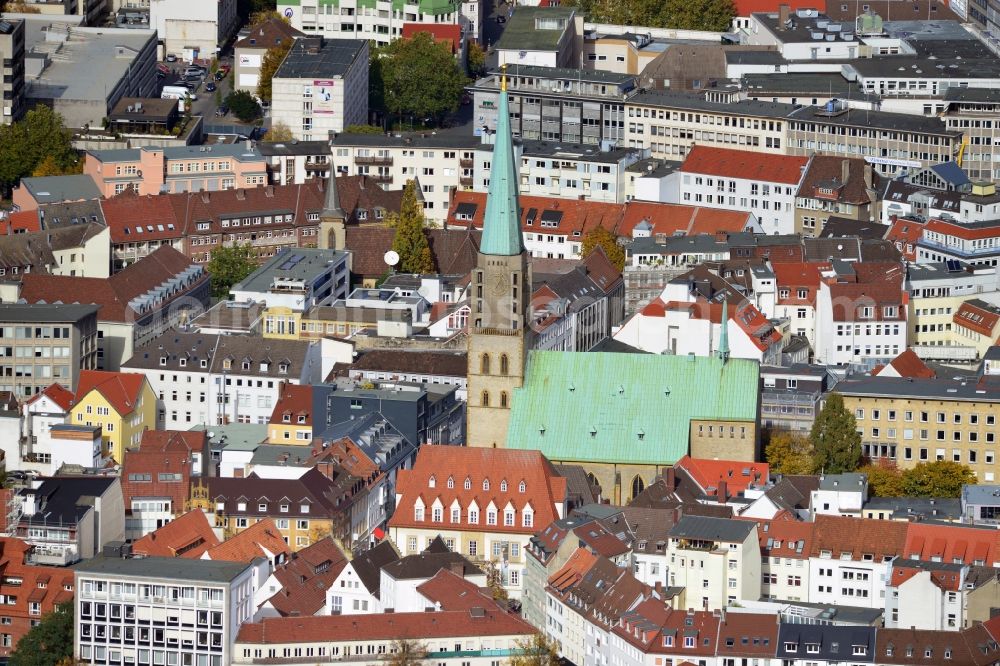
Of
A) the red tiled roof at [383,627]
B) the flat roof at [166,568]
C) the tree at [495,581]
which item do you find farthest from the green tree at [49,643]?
the tree at [495,581]

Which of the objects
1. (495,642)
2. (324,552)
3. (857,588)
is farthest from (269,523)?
(857,588)

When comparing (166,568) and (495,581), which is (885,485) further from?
(166,568)

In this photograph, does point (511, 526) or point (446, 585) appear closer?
point (446, 585)

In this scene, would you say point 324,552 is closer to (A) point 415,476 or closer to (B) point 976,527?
(A) point 415,476

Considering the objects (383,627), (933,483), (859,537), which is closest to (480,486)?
(383,627)

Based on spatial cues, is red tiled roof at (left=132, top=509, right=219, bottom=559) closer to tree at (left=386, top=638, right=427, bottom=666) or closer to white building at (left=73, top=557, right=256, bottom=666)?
white building at (left=73, top=557, right=256, bottom=666)

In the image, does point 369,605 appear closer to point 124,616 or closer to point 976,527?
point 124,616

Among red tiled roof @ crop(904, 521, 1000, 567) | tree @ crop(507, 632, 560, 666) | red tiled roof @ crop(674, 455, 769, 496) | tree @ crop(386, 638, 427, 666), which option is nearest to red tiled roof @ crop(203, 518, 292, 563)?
tree @ crop(386, 638, 427, 666)
